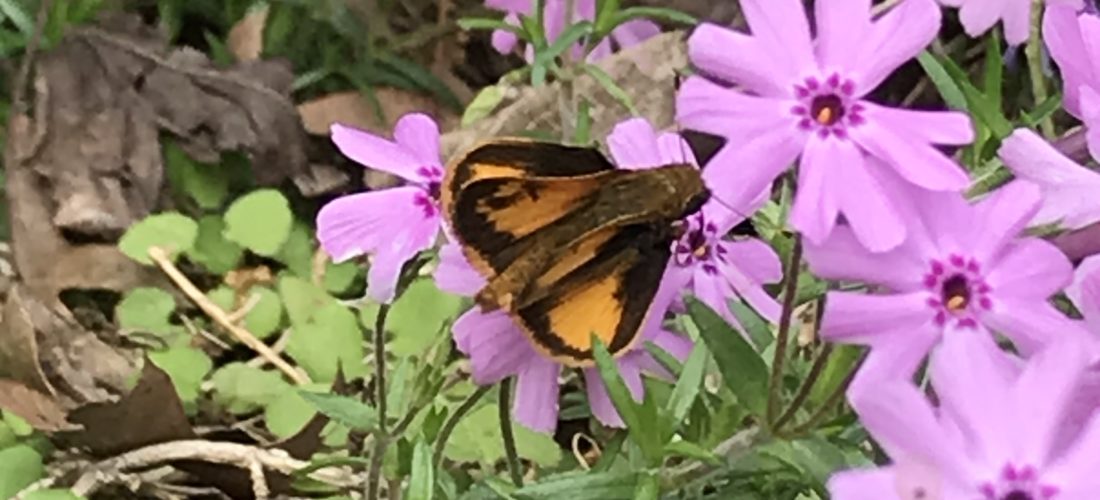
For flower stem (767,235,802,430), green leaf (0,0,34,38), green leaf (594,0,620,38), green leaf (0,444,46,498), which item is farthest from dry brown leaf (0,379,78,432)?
flower stem (767,235,802,430)

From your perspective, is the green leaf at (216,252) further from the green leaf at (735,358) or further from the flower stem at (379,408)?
the green leaf at (735,358)

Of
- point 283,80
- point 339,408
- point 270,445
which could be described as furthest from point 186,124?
point 339,408

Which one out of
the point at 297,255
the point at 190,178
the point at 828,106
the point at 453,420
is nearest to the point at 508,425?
the point at 453,420

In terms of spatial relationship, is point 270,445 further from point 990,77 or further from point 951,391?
point 951,391

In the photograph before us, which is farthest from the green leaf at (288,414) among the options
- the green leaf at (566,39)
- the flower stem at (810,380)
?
the flower stem at (810,380)

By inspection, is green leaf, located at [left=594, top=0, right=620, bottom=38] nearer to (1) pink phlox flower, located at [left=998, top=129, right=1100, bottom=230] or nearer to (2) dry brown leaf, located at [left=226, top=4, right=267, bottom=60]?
(2) dry brown leaf, located at [left=226, top=4, right=267, bottom=60]

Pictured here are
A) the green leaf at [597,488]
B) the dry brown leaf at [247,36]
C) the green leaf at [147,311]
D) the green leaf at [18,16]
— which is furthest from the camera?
the dry brown leaf at [247,36]
